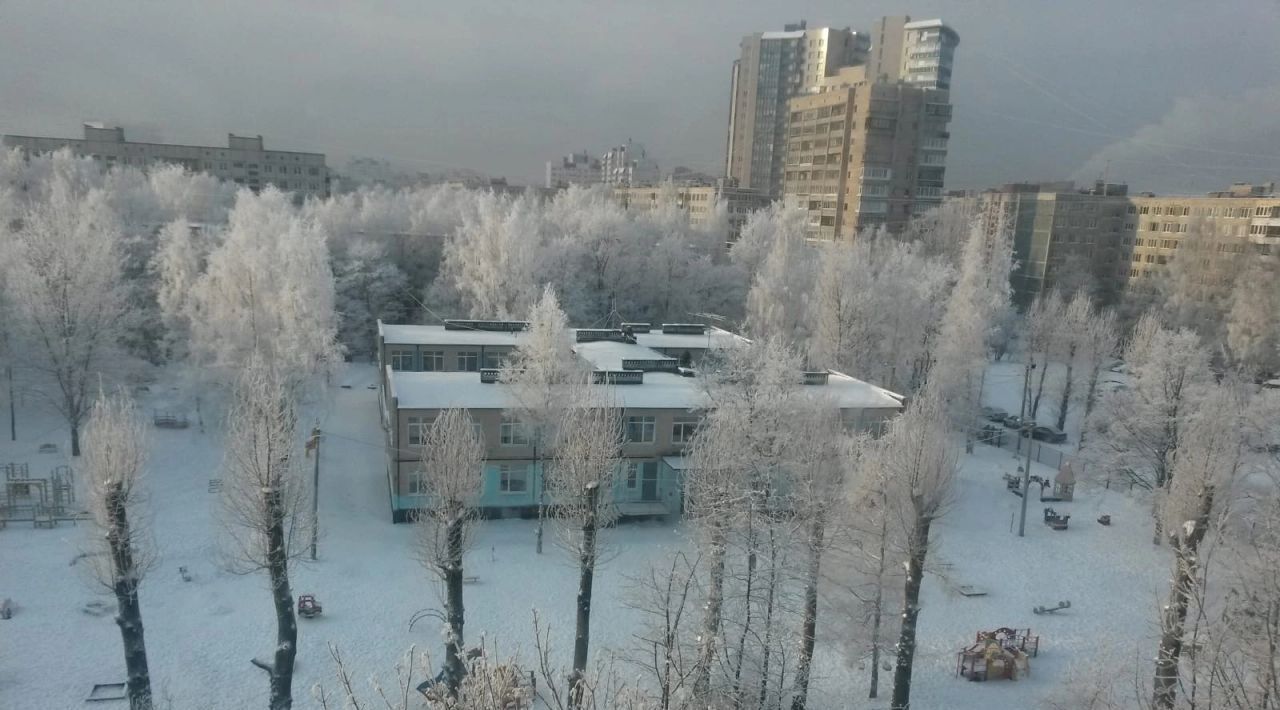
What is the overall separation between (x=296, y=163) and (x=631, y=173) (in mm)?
44610

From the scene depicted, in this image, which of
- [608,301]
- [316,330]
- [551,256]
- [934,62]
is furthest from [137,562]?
[934,62]

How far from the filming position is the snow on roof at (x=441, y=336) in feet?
77.6

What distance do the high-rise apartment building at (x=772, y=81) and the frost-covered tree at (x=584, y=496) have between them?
212 ft

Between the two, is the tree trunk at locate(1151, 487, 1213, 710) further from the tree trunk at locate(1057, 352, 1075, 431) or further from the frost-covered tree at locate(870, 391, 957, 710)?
the tree trunk at locate(1057, 352, 1075, 431)

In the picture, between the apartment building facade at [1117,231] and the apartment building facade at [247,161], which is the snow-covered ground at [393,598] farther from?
the apartment building facade at [247,161]

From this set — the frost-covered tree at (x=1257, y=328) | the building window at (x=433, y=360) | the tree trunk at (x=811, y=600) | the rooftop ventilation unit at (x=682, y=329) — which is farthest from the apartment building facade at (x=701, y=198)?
the tree trunk at (x=811, y=600)

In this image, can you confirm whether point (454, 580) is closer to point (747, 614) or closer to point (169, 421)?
point (747, 614)

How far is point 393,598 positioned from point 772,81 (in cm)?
7526

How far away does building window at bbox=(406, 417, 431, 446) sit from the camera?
53.2ft

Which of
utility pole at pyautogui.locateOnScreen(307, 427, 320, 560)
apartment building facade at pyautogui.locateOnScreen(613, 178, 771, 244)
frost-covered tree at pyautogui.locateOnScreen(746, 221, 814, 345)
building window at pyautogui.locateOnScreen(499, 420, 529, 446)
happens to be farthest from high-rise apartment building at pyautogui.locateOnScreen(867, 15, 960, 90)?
utility pole at pyautogui.locateOnScreen(307, 427, 320, 560)

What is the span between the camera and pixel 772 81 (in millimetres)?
78875

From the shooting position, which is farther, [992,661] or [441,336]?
[441,336]

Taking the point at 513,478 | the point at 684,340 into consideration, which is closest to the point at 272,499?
the point at 513,478

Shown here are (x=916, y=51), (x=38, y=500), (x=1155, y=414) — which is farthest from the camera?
(x=916, y=51)
